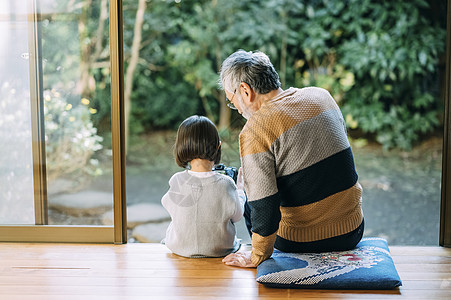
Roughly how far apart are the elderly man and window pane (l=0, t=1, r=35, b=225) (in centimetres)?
113

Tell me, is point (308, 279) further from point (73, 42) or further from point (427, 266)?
point (73, 42)

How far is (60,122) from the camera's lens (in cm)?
253

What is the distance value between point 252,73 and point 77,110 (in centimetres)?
102

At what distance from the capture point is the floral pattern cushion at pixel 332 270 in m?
1.87

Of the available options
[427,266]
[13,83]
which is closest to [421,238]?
[427,266]

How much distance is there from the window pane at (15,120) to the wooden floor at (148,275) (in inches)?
9.8

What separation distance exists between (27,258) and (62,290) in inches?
19.2

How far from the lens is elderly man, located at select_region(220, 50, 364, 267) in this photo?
1.99m

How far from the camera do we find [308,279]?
1.89 meters

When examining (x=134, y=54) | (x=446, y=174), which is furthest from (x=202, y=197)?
(x=134, y=54)

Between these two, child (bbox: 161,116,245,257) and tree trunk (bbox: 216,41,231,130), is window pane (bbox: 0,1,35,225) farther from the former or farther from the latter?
tree trunk (bbox: 216,41,231,130)

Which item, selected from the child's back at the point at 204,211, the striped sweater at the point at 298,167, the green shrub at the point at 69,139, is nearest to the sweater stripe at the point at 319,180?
the striped sweater at the point at 298,167

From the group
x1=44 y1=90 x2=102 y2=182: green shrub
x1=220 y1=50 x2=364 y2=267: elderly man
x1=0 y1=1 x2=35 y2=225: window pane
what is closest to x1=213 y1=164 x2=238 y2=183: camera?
x1=220 y1=50 x2=364 y2=267: elderly man

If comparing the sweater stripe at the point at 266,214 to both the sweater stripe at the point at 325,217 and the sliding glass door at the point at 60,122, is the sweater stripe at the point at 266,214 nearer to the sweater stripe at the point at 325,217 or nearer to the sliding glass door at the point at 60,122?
the sweater stripe at the point at 325,217
